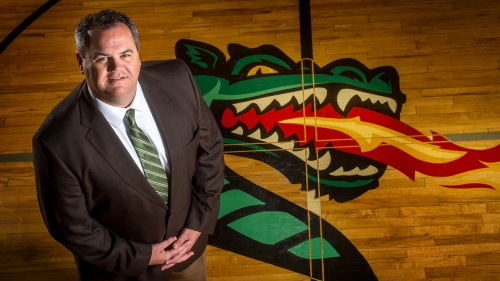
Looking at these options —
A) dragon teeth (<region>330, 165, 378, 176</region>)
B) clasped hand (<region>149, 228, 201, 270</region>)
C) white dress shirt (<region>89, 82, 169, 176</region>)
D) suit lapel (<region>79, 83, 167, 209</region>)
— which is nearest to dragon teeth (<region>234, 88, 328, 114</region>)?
dragon teeth (<region>330, 165, 378, 176</region>)

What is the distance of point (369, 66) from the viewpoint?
134 inches

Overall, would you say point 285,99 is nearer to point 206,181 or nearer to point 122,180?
point 206,181

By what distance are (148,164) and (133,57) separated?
0.33 m

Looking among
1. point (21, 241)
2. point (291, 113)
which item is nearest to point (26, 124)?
point (21, 241)

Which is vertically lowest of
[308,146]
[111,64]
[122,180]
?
[308,146]

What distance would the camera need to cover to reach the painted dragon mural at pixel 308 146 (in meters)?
2.89

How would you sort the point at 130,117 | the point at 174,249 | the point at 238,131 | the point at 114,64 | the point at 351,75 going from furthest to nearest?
the point at 351,75 → the point at 238,131 → the point at 174,249 → the point at 130,117 → the point at 114,64

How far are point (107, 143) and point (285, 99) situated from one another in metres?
1.94

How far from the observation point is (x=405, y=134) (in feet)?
10.4

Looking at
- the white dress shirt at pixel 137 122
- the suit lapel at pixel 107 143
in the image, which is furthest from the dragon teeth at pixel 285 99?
the suit lapel at pixel 107 143

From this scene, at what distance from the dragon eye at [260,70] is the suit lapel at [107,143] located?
1.95 meters

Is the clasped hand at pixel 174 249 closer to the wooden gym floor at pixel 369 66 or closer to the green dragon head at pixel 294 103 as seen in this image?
the wooden gym floor at pixel 369 66

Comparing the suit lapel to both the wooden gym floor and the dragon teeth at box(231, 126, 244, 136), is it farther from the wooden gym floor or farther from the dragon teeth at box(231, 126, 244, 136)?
the dragon teeth at box(231, 126, 244, 136)

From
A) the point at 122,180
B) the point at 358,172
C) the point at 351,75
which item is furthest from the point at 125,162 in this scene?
the point at 351,75
